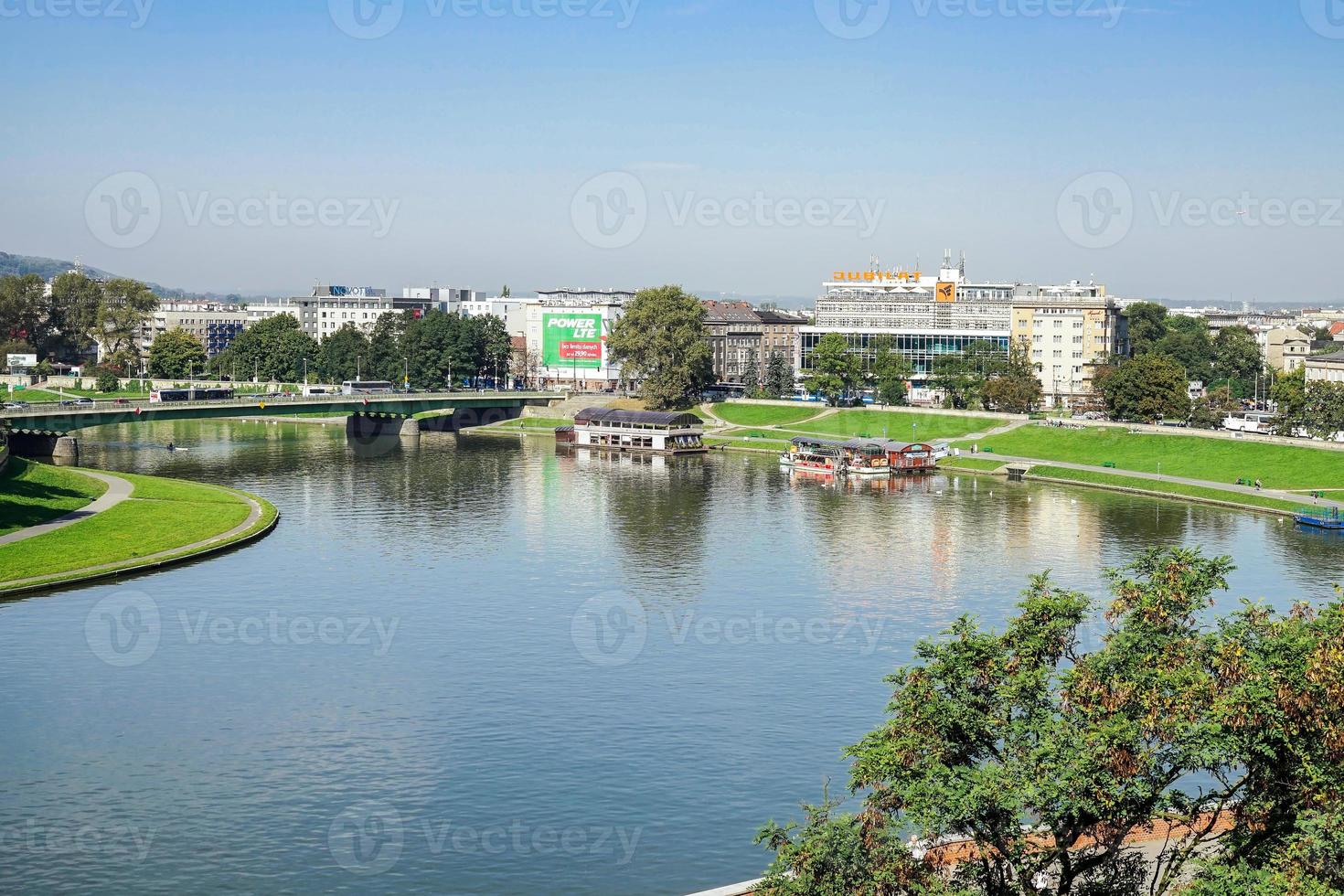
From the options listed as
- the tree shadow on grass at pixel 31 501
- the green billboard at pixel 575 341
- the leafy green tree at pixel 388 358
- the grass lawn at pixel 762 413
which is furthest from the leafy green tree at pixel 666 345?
the tree shadow on grass at pixel 31 501

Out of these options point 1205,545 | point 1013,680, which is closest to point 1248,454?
point 1205,545

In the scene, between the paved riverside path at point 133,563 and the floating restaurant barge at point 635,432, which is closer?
the paved riverside path at point 133,563

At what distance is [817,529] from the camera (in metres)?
86.6

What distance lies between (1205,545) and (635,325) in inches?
3756

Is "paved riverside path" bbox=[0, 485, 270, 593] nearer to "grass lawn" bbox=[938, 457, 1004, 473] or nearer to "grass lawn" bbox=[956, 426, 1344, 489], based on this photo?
"grass lawn" bbox=[938, 457, 1004, 473]

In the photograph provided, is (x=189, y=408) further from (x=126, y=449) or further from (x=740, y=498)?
(x=740, y=498)

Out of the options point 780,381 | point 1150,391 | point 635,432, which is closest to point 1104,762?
point 1150,391

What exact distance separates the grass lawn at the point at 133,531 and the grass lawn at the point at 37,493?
2.57 m

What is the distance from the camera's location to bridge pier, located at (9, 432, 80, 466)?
4702 inches

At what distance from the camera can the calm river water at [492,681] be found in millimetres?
35844
